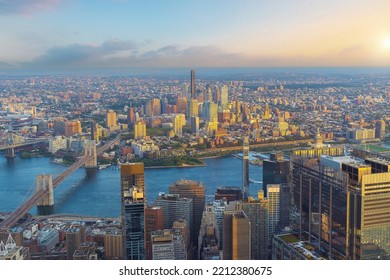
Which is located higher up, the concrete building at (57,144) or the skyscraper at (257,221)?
the concrete building at (57,144)

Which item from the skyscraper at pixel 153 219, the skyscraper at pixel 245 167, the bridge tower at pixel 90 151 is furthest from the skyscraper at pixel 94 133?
the skyscraper at pixel 153 219

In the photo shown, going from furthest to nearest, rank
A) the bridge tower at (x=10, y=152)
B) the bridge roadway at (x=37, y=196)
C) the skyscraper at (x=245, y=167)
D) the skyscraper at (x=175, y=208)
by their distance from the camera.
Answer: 1. the bridge tower at (x=10, y=152)
2. the skyscraper at (x=245, y=167)
3. the skyscraper at (x=175, y=208)
4. the bridge roadway at (x=37, y=196)

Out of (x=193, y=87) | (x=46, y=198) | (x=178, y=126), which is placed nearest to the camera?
(x=193, y=87)

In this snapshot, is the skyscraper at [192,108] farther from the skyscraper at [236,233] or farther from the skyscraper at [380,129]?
the skyscraper at [380,129]

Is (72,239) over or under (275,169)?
under

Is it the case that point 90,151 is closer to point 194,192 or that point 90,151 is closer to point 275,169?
point 194,192

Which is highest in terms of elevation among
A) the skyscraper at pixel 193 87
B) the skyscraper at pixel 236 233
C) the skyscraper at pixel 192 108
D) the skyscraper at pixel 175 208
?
the skyscraper at pixel 193 87

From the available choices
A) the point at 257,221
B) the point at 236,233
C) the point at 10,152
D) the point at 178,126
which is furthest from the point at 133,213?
the point at 178,126

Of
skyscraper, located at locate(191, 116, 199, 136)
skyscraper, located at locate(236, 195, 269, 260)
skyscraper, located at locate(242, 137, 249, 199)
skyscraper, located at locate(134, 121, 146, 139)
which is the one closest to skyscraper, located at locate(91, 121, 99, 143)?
skyscraper, located at locate(134, 121, 146, 139)
